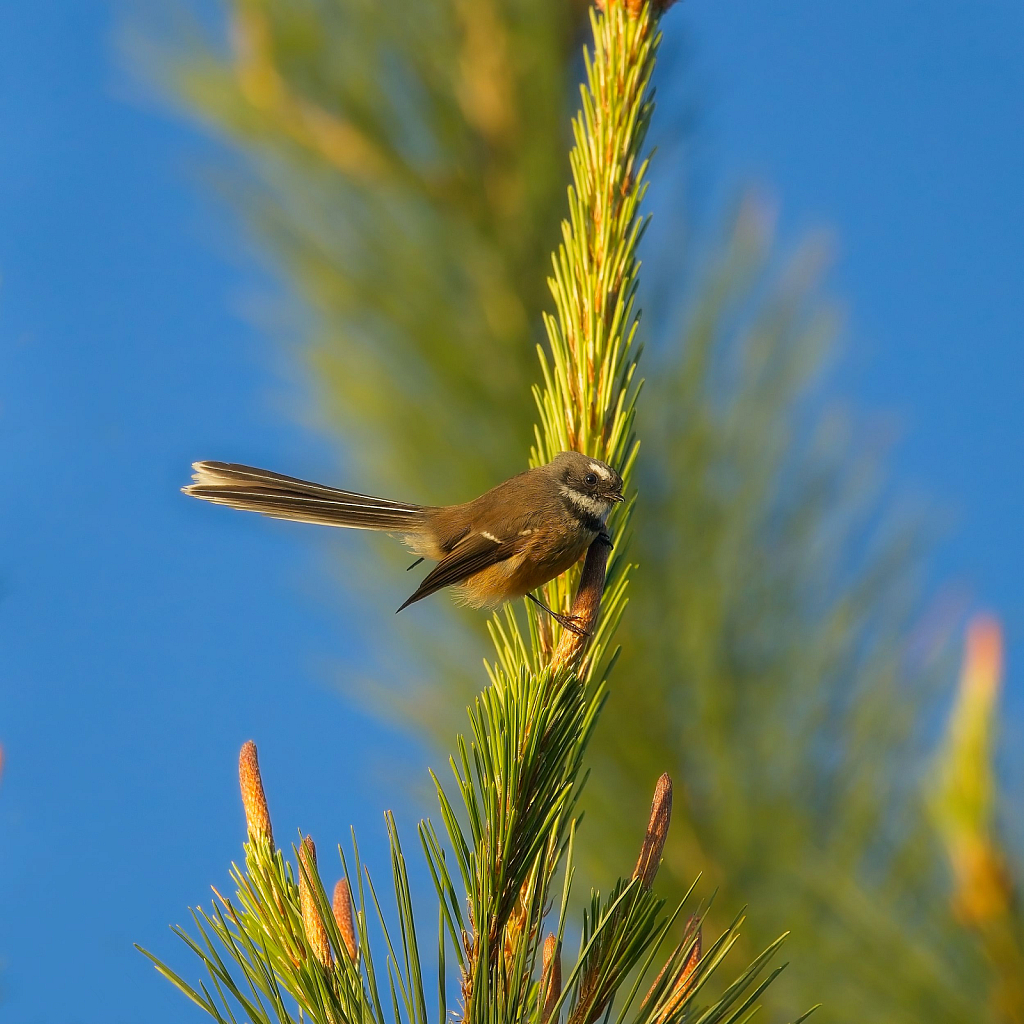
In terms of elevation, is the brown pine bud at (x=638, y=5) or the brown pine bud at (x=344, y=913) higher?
the brown pine bud at (x=638, y=5)

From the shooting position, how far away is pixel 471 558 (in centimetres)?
269

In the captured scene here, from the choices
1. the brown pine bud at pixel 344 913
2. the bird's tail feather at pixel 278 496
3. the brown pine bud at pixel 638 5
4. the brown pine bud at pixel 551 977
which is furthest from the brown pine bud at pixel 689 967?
the bird's tail feather at pixel 278 496

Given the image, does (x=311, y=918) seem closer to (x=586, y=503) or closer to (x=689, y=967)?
(x=689, y=967)

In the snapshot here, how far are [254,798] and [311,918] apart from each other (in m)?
0.14

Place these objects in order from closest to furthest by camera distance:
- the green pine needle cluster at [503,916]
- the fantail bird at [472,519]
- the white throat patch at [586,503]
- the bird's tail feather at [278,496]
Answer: the green pine needle cluster at [503,916] → the white throat patch at [586,503] → the fantail bird at [472,519] → the bird's tail feather at [278,496]

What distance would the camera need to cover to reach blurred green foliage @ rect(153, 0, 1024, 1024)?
92.4 inches

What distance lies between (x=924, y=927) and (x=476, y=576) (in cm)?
134

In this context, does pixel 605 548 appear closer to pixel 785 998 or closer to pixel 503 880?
pixel 503 880

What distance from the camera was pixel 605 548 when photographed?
161 cm

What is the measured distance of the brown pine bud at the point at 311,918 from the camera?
1.08 metres

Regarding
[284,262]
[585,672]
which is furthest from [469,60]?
[585,672]

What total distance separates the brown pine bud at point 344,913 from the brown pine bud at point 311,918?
0.02m

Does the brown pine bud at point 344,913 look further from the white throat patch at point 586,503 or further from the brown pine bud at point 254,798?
the white throat patch at point 586,503

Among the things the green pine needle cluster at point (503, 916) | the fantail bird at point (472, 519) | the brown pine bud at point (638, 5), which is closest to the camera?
the green pine needle cluster at point (503, 916)
